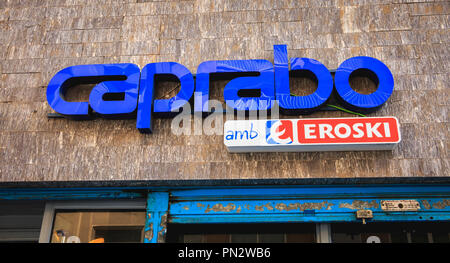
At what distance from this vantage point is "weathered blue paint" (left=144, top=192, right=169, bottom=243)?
4.81m

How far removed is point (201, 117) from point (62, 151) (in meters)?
1.98

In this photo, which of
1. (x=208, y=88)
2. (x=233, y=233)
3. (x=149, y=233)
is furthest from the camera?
(x=233, y=233)

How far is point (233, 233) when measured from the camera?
5.20 metres

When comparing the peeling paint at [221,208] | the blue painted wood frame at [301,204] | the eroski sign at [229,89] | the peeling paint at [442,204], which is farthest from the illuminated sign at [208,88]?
the peeling paint at [442,204]

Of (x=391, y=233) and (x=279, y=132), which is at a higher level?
(x=279, y=132)

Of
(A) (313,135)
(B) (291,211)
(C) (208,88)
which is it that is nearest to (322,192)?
(B) (291,211)

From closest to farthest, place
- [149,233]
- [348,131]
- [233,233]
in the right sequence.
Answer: [348,131] → [149,233] → [233,233]

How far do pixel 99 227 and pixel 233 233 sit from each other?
1891mm

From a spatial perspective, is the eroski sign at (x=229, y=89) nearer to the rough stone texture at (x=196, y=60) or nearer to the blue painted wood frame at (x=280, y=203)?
the rough stone texture at (x=196, y=60)

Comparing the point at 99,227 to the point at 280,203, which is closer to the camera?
the point at 280,203

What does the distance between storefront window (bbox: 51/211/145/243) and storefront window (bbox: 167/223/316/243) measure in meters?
0.50

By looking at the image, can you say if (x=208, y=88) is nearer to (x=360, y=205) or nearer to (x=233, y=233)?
(x=233, y=233)

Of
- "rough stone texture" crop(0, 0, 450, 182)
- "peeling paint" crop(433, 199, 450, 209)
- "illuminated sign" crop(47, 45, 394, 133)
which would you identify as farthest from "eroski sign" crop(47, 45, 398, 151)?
"peeling paint" crop(433, 199, 450, 209)

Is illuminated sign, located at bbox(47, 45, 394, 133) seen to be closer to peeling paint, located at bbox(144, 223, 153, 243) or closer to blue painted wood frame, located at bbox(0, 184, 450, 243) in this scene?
blue painted wood frame, located at bbox(0, 184, 450, 243)
